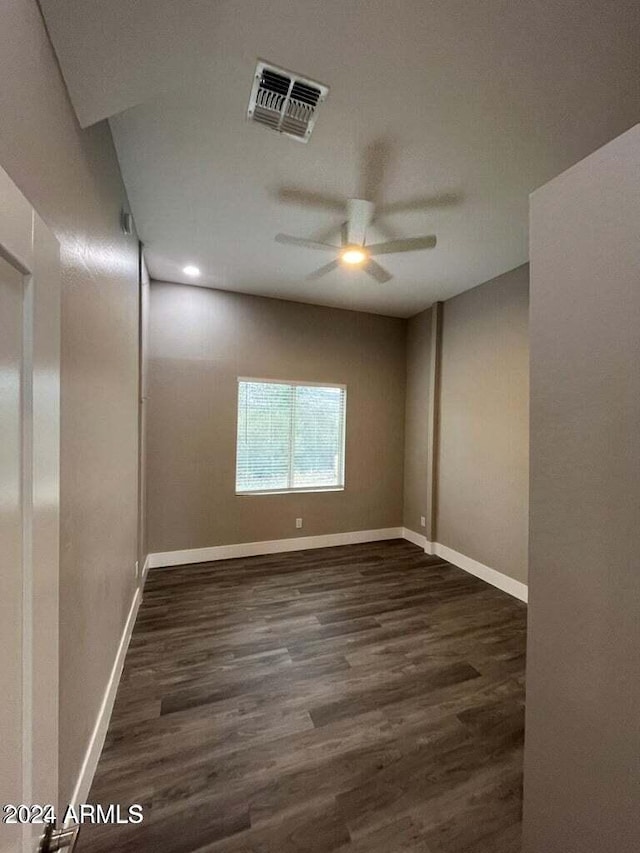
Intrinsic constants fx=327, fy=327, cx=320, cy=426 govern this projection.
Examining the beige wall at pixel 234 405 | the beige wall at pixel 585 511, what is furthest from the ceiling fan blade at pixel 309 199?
the beige wall at pixel 234 405

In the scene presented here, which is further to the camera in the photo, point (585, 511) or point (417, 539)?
point (417, 539)

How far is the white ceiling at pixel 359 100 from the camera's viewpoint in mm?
1127

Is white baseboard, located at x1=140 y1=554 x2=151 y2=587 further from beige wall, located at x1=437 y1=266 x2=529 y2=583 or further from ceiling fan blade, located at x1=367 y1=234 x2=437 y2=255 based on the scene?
ceiling fan blade, located at x1=367 y1=234 x2=437 y2=255

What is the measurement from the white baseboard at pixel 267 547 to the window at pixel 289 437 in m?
0.63

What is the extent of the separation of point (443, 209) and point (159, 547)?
13.2ft

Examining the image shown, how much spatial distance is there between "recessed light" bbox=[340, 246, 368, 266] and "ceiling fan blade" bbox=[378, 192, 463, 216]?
0.29 meters

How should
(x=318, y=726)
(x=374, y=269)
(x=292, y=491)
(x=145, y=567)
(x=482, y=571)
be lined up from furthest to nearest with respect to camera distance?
(x=292, y=491), (x=482, y=571), (x=145, y=567), (x=374, y=269), (x=318, y=726)

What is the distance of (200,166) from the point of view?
191cm

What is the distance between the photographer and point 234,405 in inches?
151

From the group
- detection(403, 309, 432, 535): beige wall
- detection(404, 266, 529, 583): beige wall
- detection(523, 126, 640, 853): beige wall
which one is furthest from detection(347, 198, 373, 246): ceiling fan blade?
detection(403, 309, 432, 535): beige wall

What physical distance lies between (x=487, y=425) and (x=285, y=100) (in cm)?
310

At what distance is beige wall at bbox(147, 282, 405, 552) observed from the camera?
11.7 ft

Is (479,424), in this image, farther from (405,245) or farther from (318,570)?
(318,570)

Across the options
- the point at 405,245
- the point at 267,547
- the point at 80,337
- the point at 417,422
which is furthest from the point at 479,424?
the point at 80,337
